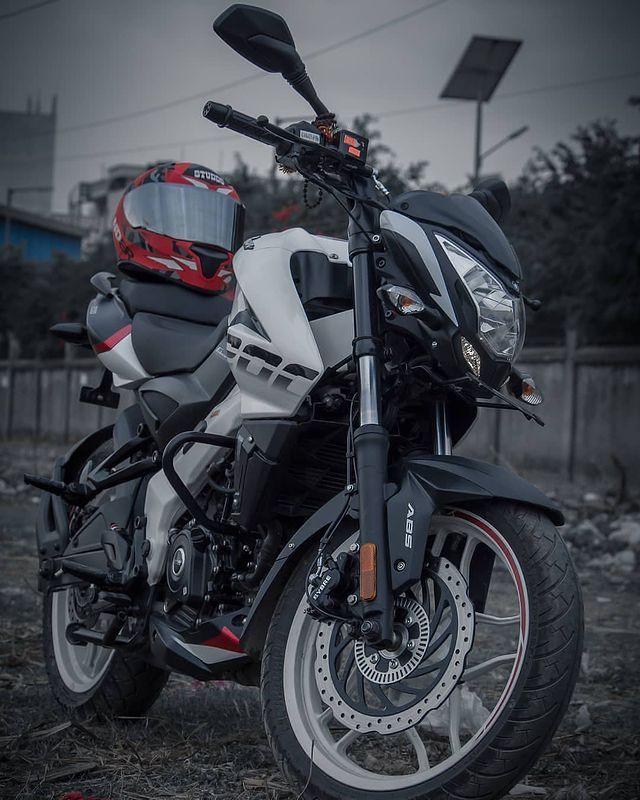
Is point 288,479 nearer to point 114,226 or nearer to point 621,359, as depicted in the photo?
point 114,226

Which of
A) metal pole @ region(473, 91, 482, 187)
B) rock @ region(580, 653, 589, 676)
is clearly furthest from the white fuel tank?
metal pole @ region(473, 91, 482, 187)

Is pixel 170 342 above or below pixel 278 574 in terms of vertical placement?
above

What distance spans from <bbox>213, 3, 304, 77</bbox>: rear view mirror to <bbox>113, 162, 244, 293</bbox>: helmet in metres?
1.08

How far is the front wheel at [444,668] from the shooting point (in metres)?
2.22

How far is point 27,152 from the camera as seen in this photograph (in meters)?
41.1

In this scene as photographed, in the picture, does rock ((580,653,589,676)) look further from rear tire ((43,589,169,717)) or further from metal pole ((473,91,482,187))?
metal pole ((473,91,482,187))

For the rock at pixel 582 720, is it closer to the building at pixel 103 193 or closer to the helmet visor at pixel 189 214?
the helmet visor at pixel 189 214

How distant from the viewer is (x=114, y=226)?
3.97 meters

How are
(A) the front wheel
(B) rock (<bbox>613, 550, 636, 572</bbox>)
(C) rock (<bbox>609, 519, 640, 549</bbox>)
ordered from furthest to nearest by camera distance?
(C) rock (<bbox>609, 519, 640, 549</bbox>)
(B) rock (<bbox>613, 550, 636, 572</bbox>)
(A) the front wheel

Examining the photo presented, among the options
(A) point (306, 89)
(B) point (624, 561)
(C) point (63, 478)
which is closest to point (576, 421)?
(B) point (624, 561)

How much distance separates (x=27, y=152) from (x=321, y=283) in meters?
40.8

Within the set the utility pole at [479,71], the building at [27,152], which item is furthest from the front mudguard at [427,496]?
the building at [27,152]

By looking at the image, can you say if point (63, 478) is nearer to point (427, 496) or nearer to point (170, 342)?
point (170, 342)

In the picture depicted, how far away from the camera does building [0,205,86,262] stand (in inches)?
1967
